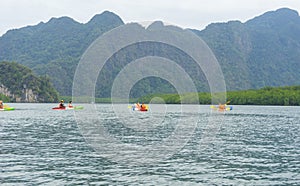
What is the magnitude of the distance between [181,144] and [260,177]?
54.2 feet

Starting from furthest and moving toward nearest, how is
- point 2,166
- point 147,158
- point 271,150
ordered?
point 271,150
point 147,158
point 2,166

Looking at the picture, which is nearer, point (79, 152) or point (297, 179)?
point (297, 179)

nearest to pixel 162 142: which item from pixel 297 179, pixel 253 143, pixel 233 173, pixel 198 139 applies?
pixel 198 139

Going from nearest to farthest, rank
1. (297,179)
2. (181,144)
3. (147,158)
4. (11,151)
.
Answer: (297,179) → (147,158) → (11,151) → (181,144)

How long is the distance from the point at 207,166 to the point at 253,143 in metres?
15.7

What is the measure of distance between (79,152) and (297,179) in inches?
742

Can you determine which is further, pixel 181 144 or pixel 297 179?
pixel 181 144

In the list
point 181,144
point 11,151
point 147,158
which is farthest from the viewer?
point 181,144

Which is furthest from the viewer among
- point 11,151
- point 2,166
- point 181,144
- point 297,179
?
point 181,144

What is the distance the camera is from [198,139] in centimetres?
4691

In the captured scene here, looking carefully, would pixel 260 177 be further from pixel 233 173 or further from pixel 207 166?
pixel 207 166

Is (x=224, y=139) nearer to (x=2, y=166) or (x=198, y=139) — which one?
(x=198, y=139)

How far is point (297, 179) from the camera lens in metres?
25.1

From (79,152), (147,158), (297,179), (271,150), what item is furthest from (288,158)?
(79,152)
